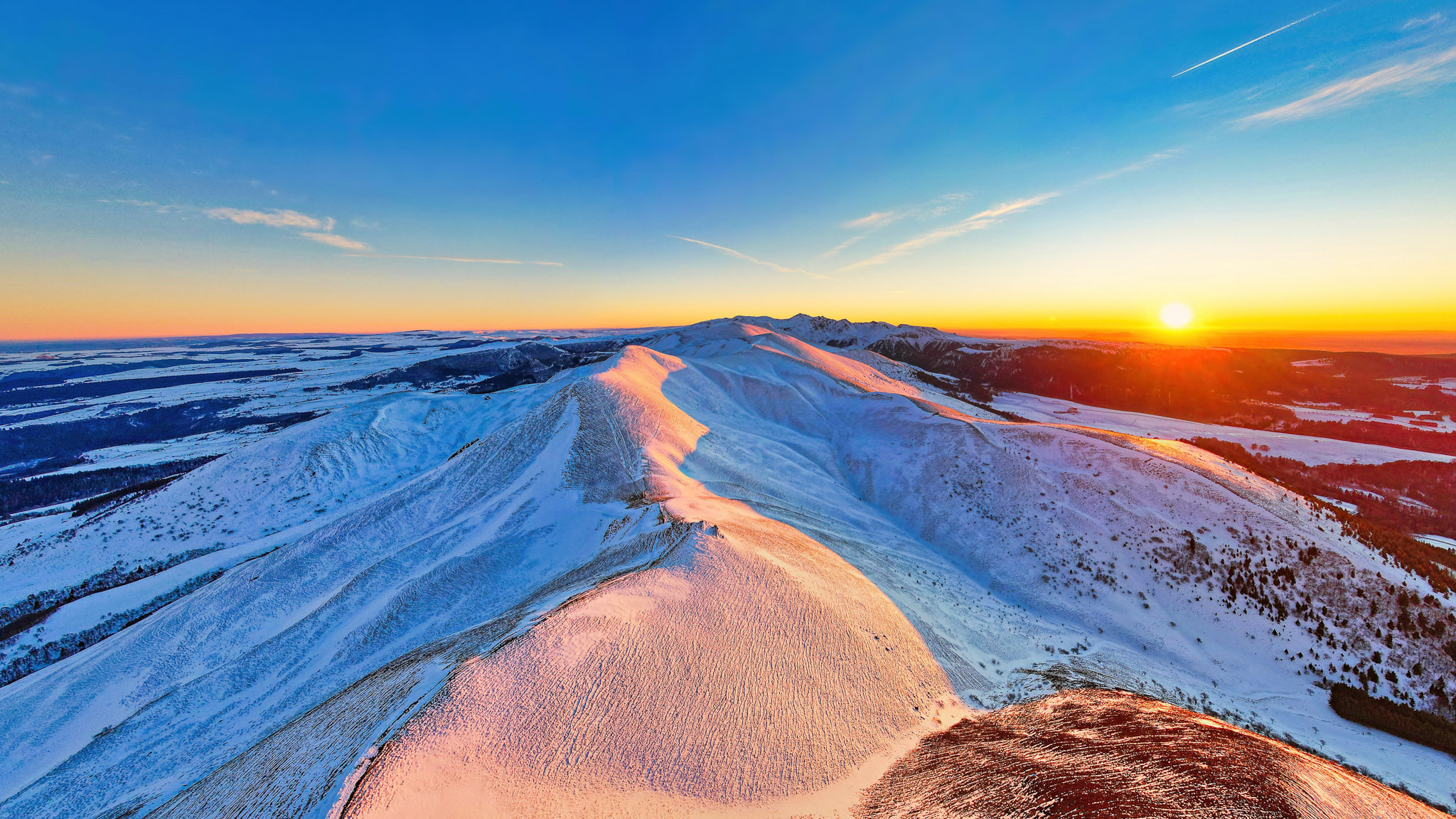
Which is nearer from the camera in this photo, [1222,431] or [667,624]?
[667,624]

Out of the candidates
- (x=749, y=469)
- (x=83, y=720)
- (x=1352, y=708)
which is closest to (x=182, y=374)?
(x=83, y=720)

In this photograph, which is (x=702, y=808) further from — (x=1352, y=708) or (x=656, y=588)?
(x=1352, y=708)

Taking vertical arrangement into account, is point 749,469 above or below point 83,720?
above

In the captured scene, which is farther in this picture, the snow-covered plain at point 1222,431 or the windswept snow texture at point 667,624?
the snow-covered plain at point 1222,431

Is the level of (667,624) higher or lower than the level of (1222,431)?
higher

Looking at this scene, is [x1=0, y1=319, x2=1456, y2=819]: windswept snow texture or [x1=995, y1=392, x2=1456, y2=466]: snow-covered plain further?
[x1=995, y1=392, x2=1456, y2=466]: snow-covered plain


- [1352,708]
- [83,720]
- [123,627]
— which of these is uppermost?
[1352,708]

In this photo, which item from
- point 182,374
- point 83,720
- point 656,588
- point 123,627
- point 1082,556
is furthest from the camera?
point 182,374

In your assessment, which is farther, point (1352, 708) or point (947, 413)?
point (947, 413)
